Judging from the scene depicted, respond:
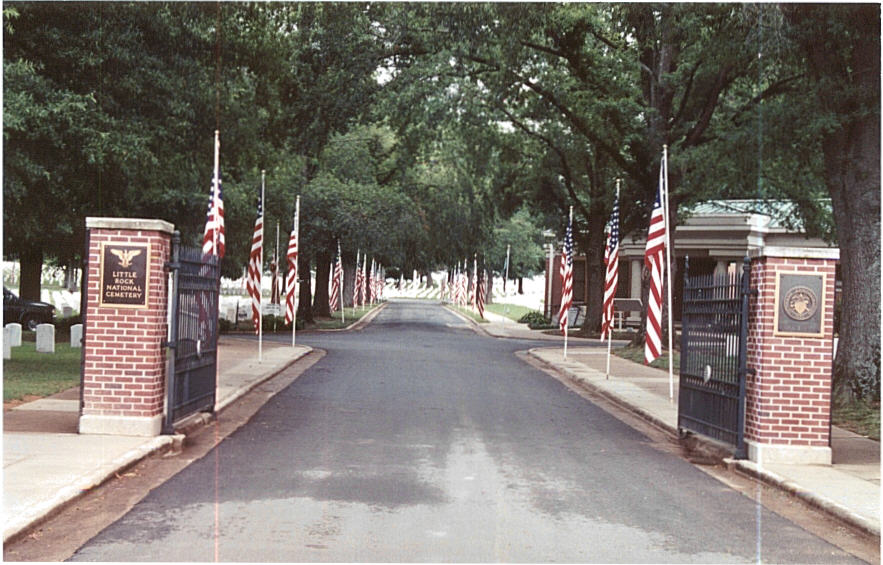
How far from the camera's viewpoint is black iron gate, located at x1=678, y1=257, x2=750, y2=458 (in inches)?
446

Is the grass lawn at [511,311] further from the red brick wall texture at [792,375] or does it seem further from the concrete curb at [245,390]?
the red brick wall texture at [792,375]

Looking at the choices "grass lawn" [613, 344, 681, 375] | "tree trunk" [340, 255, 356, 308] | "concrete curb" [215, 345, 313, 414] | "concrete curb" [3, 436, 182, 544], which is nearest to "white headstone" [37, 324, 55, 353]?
"concrete curb" [215, 345, 313, 414]

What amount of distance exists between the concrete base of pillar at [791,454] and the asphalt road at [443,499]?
2.57ft

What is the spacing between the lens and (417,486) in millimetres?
9078

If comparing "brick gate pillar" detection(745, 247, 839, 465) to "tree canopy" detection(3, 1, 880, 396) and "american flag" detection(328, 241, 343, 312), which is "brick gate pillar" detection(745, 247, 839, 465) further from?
"american flag" detection(328, 241, 343, 312)

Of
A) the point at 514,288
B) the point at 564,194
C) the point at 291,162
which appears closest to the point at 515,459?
the point at 291,162

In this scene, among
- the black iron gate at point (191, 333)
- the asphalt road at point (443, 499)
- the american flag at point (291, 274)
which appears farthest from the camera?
the american flag at point (291, 274)

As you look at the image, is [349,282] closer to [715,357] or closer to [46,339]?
[46,339]

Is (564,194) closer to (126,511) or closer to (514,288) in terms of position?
(126,511)

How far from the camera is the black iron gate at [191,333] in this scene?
458 inches

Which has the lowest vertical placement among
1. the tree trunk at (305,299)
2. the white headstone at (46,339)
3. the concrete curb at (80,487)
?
the concrete curb at (80,487)

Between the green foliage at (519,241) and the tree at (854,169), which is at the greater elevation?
the green foliage at (519,241)

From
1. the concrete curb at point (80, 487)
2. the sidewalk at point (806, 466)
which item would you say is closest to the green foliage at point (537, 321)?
the sidewalk at point (806, 466)

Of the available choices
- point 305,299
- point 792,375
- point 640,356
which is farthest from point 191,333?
point 305,299
